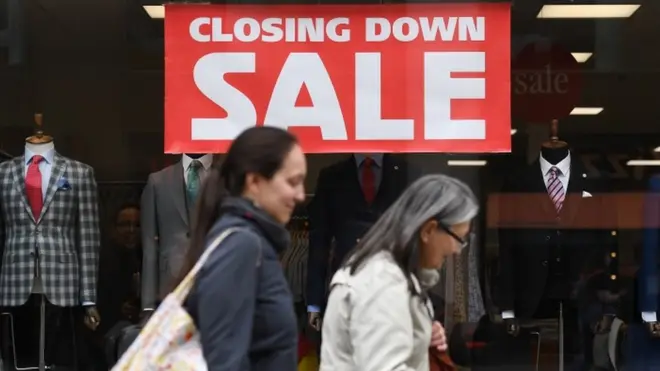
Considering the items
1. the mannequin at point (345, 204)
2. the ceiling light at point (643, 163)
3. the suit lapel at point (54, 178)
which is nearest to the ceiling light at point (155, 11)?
the suit lapel at point (54, 178)

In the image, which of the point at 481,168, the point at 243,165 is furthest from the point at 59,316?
the point at 243,165

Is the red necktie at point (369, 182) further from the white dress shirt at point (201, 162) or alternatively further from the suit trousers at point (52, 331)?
the suit trousers at point (52, 331)

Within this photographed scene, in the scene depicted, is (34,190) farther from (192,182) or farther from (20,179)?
(192,182)

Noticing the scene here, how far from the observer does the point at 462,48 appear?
5.14 meters

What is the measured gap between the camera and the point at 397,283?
8.17 feet

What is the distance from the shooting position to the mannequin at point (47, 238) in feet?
17.3

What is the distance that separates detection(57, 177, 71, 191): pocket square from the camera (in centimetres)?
532

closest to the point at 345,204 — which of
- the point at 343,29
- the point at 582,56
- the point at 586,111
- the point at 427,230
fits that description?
the point at 343,29

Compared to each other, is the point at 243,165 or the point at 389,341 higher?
the point at 243,165

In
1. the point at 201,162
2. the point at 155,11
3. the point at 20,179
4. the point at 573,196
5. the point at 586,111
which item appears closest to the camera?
the point at 201,162

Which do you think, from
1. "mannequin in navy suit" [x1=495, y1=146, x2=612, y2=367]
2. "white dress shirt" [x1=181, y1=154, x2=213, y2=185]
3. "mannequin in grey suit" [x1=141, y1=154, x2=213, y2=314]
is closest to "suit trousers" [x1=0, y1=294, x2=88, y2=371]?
"mannequin in grey suit" [x1=141, y1=154, x2=213, y2=314]

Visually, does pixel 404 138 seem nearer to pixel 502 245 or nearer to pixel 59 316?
pixel 502 245

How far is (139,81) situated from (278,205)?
368 cm

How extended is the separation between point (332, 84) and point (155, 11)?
1.18 meters
